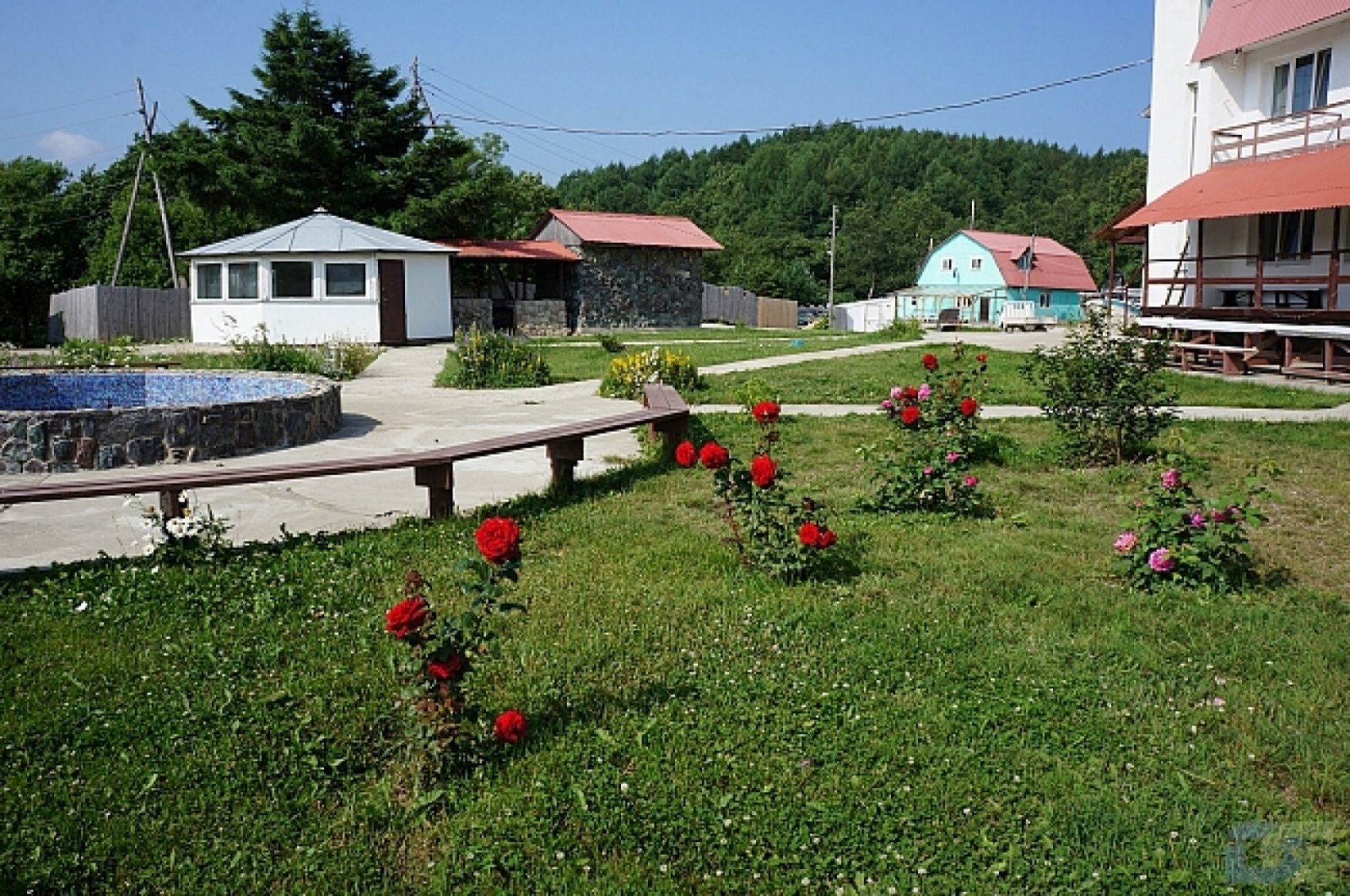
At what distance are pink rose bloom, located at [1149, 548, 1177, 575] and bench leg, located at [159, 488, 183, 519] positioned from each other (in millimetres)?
4785

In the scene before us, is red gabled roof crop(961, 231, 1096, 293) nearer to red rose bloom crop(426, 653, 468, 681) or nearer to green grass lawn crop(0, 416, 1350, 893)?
green grass lawn crop(0, 416, 1350, 893)

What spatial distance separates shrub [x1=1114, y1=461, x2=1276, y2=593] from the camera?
4.97m

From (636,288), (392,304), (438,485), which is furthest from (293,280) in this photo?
(438,485)

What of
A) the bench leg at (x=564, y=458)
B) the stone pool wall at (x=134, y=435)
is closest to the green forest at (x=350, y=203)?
the stone pool wall at (x=134, y=435)

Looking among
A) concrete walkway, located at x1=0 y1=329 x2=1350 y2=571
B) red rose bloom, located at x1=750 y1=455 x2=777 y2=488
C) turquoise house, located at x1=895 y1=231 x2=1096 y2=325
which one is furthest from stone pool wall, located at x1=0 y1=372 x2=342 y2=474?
turquoise house, located at x1=895 y1=231 x2=1096 y2=325

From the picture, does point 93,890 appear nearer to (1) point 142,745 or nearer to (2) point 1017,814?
(1) point 142,745

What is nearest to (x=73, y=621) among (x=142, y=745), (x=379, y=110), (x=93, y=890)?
(x=142, y=745)

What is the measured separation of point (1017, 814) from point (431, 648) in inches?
71.4

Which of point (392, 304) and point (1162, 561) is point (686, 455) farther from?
point (392, 304)

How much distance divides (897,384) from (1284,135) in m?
10.6

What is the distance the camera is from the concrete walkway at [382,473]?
630cm

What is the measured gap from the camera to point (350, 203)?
31.9 m

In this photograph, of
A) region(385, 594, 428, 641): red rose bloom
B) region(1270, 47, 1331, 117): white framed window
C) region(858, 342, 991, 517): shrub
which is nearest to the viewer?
region(385, 594, 428, 641): red rose bloom

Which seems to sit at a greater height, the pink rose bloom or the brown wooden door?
the brown wooden door
